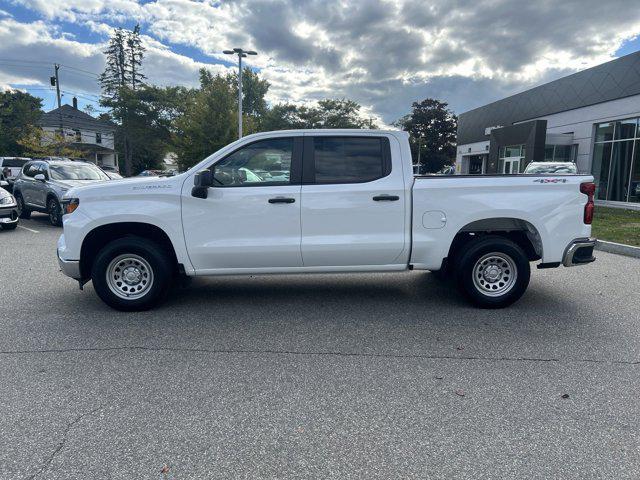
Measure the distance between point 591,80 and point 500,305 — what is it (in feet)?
77.9

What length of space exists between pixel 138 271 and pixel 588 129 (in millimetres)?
25677

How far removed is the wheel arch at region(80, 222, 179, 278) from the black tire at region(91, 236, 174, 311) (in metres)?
0.13

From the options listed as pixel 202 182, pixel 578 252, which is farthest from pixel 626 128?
pixel 202 182

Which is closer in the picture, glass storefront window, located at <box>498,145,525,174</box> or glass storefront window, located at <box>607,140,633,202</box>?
glass storefront window, located at <box>607,140,633,202</box>

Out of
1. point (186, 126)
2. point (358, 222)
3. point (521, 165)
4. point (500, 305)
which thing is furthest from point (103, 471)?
point (186, 126)

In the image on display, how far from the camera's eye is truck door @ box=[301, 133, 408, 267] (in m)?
5.00

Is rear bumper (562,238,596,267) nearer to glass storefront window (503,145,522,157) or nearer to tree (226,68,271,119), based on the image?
glass storefront window (503,145,522,157)

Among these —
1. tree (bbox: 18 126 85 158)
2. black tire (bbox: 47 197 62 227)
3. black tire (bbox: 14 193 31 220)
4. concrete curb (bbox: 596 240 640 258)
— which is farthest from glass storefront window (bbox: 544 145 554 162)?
tree (bbox: 18 126 85 158)

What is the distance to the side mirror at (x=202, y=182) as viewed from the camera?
15.5ft

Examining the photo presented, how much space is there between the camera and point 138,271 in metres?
5.17

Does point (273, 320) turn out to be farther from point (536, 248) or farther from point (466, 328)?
point (536, 248)

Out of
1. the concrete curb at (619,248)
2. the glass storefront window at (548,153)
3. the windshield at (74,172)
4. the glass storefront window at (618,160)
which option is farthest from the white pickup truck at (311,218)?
the glass storefront window at (548,153)

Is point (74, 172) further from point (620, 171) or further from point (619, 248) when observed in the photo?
point (620, 171)

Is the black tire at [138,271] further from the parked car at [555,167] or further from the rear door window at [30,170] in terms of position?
the parked car at [555,167]
